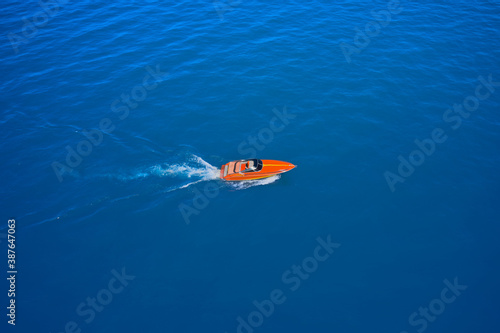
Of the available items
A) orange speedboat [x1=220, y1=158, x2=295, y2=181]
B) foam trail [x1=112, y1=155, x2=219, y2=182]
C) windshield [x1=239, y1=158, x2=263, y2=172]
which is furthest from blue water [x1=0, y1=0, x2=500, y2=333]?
windshield [x1=239, y1=158, x2=263, y2=172]

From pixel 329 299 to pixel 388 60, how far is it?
48.0 metres

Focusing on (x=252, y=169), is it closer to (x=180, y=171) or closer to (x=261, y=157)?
(x=261, y=157)

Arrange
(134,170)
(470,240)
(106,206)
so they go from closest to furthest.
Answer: (470,240) → (106,206) → (134,170)

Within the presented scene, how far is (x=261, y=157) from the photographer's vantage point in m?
51.7

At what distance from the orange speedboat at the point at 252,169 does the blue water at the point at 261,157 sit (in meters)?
1.63

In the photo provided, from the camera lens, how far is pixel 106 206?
4641cm

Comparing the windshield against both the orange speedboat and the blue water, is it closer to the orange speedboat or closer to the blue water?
the orange speedboat

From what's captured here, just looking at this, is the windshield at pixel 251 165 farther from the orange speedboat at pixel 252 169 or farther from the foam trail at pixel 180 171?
the foam trail at pixel 180 171

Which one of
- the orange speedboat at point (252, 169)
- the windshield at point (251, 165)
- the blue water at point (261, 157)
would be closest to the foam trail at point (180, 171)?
the blue water at point (261, 157)

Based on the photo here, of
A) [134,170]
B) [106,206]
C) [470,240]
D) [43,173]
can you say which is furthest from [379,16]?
[43,173]

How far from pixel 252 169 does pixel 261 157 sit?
524 centimetres

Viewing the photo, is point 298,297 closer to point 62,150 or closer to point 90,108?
point 62,150

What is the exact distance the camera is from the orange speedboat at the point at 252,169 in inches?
1855

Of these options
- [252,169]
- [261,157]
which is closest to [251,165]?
[252,169]
